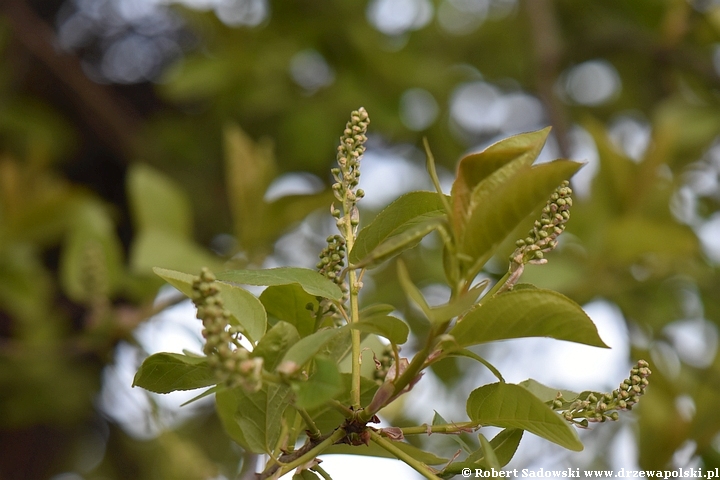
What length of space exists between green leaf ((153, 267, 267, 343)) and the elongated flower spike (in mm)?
176

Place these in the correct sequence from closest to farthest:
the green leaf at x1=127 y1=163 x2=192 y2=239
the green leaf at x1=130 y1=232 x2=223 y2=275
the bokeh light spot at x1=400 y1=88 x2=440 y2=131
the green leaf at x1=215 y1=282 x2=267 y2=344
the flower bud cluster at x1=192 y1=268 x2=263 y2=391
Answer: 1. the flower bud cluster at x1=192 y1=268 x2=263 y2=391
2. the green leaf at x1=215 y1=282 x2=267 y2=344
3. the green leaf at x1=130 y1=232 x2=223 y2=275
4. the green leaf at x1=127 y1=163 x2=192 y2=239
5. the bokeh light spot at x1=400 y1=88 x2=440 y2=131

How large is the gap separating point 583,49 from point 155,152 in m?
1.22

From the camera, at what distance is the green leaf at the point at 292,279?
482mm

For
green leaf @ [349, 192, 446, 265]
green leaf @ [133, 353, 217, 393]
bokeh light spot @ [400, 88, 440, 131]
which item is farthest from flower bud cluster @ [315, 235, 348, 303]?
bokeh light spot @ [400, 88, 440, 131]

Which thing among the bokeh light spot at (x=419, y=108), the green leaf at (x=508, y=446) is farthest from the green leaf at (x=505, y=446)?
the bokeh light spot at (x=419, y=108)

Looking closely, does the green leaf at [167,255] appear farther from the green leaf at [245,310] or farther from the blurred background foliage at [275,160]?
the green leaf at [245,310]

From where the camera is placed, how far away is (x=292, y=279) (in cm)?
48

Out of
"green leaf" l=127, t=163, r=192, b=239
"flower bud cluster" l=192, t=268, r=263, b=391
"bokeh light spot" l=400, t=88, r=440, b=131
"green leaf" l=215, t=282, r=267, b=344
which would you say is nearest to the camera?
"flower bud cluster" l=192, t=268, r=263, b=391

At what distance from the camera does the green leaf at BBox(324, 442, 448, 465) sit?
0.54 metres

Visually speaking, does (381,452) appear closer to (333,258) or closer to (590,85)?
(333,258)

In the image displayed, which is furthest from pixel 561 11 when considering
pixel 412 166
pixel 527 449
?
pixel 527 449

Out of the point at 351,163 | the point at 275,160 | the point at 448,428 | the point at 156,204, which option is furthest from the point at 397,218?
the point at 275,160

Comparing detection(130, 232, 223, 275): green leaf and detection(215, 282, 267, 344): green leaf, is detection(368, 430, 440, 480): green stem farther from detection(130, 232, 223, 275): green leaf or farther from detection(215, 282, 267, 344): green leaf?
detection(130, 232, 223, 275): green leaf

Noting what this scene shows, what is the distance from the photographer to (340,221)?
1.73 ft
